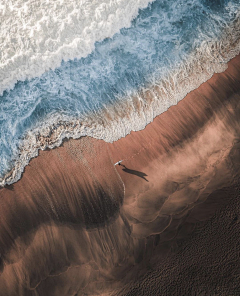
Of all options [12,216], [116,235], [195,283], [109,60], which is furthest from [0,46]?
[195,283]

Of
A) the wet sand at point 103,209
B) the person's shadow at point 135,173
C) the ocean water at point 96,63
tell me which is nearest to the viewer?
the wet sand at point 103,209

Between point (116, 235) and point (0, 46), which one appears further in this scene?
point (0, 46)

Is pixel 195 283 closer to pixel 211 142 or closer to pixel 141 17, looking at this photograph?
pixel 211 142

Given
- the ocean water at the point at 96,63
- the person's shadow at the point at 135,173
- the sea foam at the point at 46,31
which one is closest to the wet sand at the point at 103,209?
the person's shadow at the point at 135,173

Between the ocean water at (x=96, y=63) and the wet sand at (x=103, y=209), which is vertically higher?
the ocean water at (x=96, y=63)

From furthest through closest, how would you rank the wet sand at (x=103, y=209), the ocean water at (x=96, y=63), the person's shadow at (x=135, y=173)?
the ocean water at (x=96, y=63) < the person's shadow at (x=135, y=173) < the wet sand at (x=103, y=209)

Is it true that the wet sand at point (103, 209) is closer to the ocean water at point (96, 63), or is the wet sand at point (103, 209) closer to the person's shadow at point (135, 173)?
the person's shadow at point (135, 173)

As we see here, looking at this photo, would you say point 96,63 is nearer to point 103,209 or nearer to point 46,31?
point 46,31
